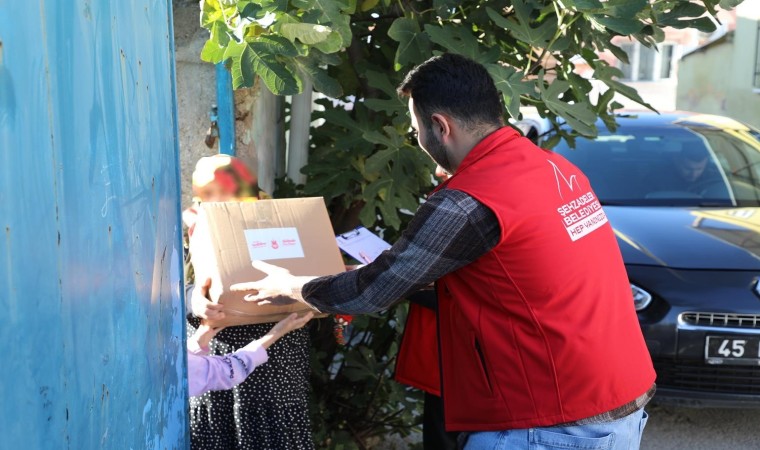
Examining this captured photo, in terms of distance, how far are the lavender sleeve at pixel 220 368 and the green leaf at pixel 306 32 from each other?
0.92 meters

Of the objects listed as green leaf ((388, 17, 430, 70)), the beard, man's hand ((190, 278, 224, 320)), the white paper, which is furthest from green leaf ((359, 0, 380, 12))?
man's hand ((190, 278, 224, 320))

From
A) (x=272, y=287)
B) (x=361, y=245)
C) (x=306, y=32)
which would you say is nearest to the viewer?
(x=272, y=287)

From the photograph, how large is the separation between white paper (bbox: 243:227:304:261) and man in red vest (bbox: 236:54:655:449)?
0.39 m

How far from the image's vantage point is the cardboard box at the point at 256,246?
2506 millimetres

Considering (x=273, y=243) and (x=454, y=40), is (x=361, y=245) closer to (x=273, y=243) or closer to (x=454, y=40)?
(x=273, y=243)

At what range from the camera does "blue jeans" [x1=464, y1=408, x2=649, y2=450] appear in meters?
2.11

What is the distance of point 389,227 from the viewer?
3867 millimetres

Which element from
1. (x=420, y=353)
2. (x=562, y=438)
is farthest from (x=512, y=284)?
(x=420, y=353)

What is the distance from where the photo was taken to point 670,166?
6051 millimetres

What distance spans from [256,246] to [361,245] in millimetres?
539

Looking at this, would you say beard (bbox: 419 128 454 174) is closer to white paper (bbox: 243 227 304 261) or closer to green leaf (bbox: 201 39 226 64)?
white paper (bbox: 243 227 304 261)

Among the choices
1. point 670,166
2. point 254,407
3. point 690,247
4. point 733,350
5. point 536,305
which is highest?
point 536,305

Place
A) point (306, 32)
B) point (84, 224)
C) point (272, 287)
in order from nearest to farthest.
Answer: point (84, 224) → point (272, 287) → point (306, 32)

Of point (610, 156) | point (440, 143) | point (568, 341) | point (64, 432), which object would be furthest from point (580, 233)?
point (610, 156)
